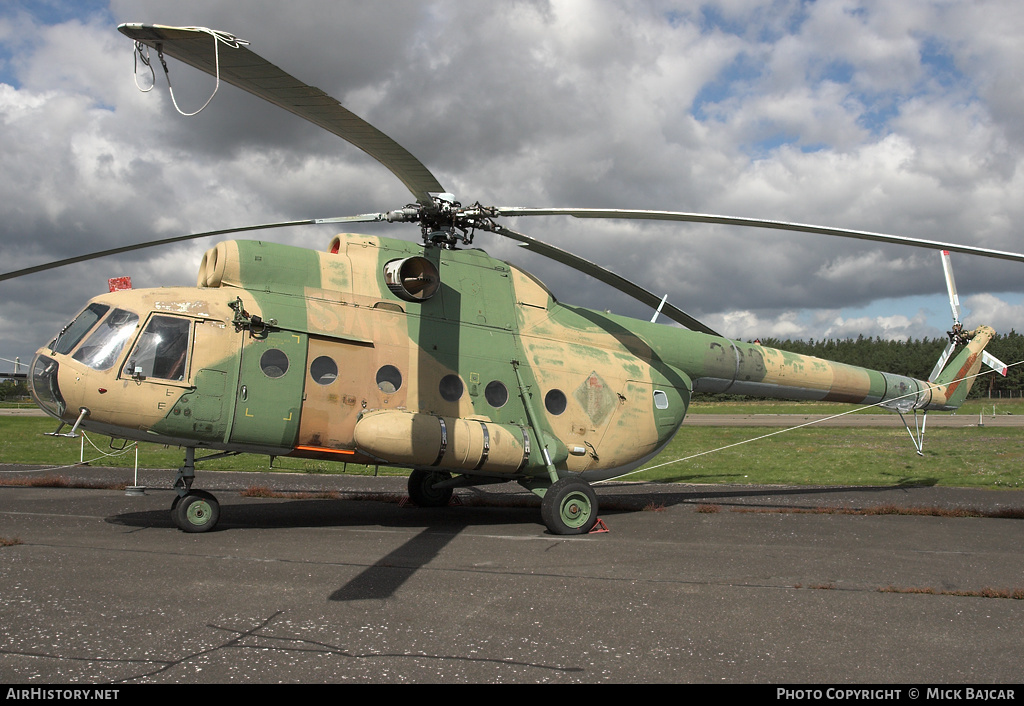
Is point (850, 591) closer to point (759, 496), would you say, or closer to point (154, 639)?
point (154, 639)

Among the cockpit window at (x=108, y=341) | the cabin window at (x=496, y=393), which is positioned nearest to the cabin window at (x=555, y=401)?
the cabin window at (x=496, y=393)

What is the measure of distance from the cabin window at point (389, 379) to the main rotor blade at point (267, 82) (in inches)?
128

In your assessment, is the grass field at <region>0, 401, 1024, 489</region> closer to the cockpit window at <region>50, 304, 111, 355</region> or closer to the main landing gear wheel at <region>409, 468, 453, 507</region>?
the main landing gear wheel at <region>409, 468, 453, 507</region>

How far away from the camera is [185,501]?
32.7 feet

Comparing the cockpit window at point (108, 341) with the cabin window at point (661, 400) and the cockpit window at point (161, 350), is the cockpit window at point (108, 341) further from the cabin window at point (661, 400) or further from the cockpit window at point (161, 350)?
the cabin window at point (661, 400)

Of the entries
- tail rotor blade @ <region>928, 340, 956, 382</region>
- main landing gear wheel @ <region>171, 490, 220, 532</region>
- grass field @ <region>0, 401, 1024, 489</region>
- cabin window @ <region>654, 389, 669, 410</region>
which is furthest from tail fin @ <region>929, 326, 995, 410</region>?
main landing gear wheel @ <region>171, 490, 220, 532</region>

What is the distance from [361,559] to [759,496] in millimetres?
10077

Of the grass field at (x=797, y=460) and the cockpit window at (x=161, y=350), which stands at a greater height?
the cockpit window at (x=161, y=350)

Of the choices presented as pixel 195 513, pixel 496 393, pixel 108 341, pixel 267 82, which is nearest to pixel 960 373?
pixel 496 393

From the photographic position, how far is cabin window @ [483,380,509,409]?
11.2m

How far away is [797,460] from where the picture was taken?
77.2ft

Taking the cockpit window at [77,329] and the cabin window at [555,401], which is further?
the cabin window at [555,401]

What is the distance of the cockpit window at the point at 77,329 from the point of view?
30.5 ft
